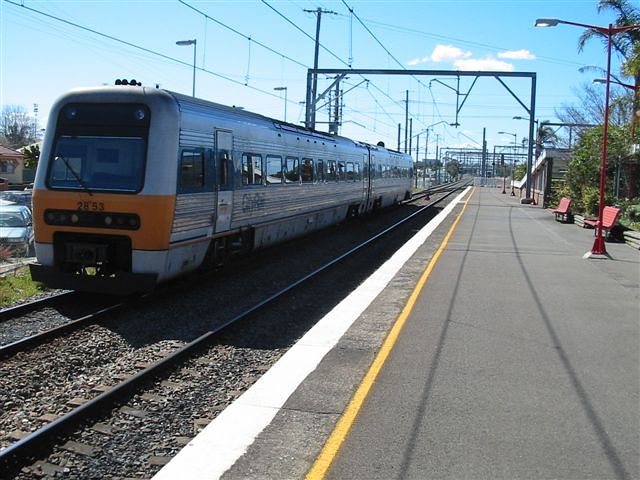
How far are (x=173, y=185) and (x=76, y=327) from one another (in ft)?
7.72

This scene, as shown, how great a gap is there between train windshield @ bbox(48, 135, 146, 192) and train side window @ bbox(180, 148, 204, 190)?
2.13ft

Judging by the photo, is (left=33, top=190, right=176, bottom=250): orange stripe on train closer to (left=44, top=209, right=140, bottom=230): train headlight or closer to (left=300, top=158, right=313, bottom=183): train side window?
(left=44, top=209, right=140, bottom=230): train headlight

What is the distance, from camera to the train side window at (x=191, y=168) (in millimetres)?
9462

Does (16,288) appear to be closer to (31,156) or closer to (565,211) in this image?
(565,211)

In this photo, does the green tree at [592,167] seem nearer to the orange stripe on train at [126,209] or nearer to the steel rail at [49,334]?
the orange stripe on train at [126,209]

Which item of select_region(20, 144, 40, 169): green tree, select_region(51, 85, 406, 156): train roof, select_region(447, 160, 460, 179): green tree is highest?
select_region(447, 160, 460, 179): green tree

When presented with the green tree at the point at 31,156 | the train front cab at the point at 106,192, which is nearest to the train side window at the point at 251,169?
the train front cab at the point at 106,192

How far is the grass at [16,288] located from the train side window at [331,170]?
379 inches

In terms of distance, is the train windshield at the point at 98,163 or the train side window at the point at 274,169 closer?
the train windshield at the point at 98,163

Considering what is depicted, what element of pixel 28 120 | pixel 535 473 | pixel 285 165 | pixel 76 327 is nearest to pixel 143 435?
pixel 535 473

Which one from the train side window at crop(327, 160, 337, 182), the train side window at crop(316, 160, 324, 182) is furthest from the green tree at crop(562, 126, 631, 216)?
the train side window at crop(316, 160, 324, 182)

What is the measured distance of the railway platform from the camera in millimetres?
4203

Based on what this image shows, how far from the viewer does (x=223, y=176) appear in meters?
11.0

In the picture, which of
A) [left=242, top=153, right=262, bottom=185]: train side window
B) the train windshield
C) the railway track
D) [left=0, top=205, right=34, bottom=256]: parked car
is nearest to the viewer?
the railway track
